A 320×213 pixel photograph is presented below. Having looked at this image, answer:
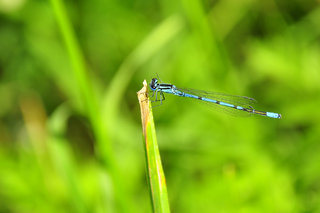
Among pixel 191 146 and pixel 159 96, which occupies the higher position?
pixel 159 96

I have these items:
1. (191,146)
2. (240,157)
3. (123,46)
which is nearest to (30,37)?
(123,46)

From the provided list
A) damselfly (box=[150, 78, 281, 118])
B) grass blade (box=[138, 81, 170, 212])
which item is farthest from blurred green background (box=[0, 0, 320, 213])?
grass blade (box=[138, 81, 170, 212])

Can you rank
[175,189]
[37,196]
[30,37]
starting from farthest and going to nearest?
[30,37], [175,189], [37,196]

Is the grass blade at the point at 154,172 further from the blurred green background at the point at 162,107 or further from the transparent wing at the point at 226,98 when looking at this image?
the transparent wing at the point at 226,98

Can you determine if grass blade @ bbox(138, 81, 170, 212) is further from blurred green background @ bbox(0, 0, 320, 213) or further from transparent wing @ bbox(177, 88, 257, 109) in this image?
transparent wing @ bbox(177, 88, 257, 109)

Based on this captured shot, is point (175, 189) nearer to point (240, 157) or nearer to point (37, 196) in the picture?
point (240, 157)

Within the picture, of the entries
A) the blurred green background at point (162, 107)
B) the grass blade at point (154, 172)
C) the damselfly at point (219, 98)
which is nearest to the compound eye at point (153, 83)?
the damselfly at point (219, 98)

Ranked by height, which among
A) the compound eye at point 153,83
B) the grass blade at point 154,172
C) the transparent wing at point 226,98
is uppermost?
the compound eye at point 153,83

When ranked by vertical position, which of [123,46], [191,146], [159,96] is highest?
[123,46]
